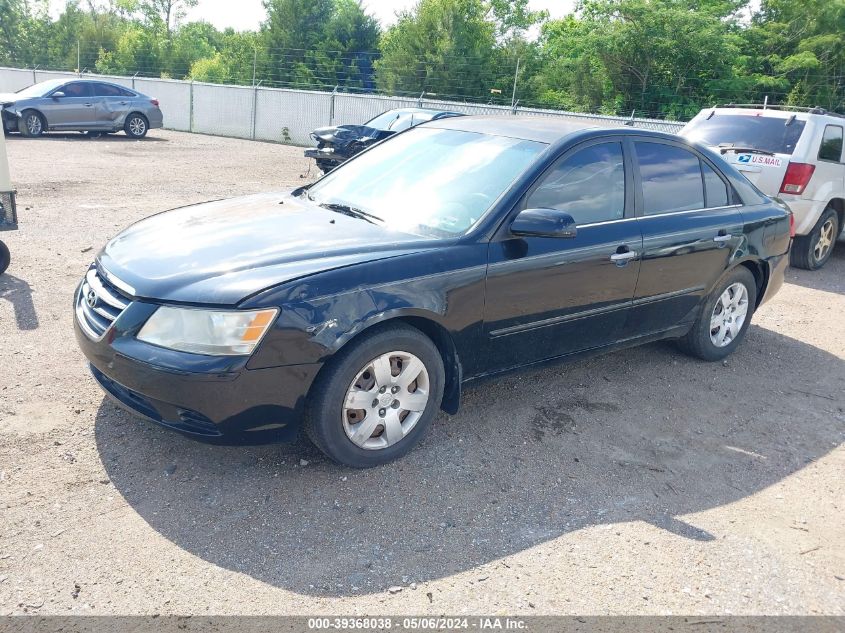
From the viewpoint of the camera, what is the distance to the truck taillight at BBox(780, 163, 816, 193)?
8.27m

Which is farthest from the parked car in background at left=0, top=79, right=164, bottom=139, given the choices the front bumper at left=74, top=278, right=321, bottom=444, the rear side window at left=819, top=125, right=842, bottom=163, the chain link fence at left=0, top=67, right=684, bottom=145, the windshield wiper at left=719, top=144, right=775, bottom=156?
the front bumper at left=74, top=278, right=321, bottom=444

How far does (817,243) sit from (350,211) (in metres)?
7.02

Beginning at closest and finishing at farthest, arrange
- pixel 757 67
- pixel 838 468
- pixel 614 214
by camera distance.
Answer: pixel 838 468, pixel 614 214, pixel 757 67

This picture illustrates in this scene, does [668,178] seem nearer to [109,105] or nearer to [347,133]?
[347,133]

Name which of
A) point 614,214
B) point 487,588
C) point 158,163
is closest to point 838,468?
point 614,214

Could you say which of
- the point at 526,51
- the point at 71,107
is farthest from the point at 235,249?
the point at 526,51

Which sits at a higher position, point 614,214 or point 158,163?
Result: point 614,214

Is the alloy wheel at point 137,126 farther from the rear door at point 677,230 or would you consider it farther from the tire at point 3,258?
the rear door at point 677,230

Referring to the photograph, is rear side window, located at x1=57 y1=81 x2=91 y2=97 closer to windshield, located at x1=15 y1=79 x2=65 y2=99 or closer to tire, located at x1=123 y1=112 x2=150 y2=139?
windshield, located at x1=15 y1=79 x2=65 y2=99

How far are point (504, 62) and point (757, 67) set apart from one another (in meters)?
10.2

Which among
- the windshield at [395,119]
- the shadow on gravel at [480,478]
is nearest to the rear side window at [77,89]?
the windshield at [395,119]

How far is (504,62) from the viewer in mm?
30391

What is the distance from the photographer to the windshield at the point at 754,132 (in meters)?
8.48

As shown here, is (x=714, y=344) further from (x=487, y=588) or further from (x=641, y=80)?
(x=641, y=80)
